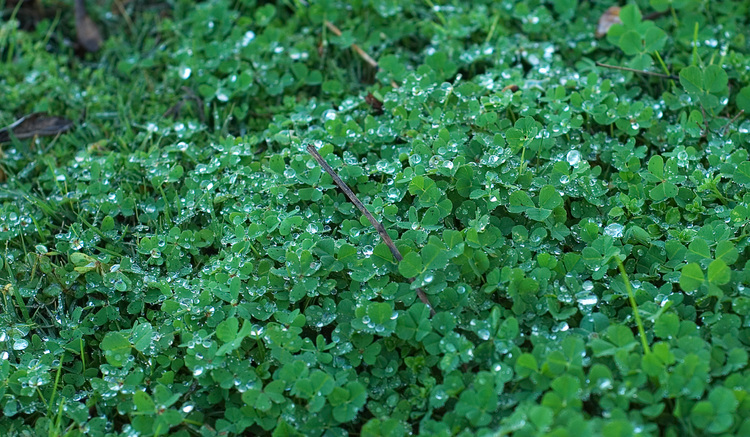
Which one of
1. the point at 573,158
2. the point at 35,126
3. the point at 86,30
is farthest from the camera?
the point at 86,30

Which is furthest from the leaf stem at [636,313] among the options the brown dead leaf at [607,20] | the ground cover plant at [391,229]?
the brown dead leaf at [607,20]

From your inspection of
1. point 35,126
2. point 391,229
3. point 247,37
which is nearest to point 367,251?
point 391,229

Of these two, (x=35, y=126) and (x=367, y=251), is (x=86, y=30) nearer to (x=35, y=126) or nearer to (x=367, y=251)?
(x=35, y=126)

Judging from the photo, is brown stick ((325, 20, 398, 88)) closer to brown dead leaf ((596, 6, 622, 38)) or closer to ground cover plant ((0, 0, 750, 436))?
ground cover plant ((0, 0, 750, 436))

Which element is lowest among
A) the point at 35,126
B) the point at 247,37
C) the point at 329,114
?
the point at 35,126

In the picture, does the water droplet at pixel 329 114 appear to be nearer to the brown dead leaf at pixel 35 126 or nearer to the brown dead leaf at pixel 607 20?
the brown dead leaf at pixel 35 126

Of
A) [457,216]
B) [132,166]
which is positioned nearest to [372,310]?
[457,216]

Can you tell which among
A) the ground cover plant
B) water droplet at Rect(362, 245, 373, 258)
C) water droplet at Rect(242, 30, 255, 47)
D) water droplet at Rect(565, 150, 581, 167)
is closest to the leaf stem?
the ground cover plant
